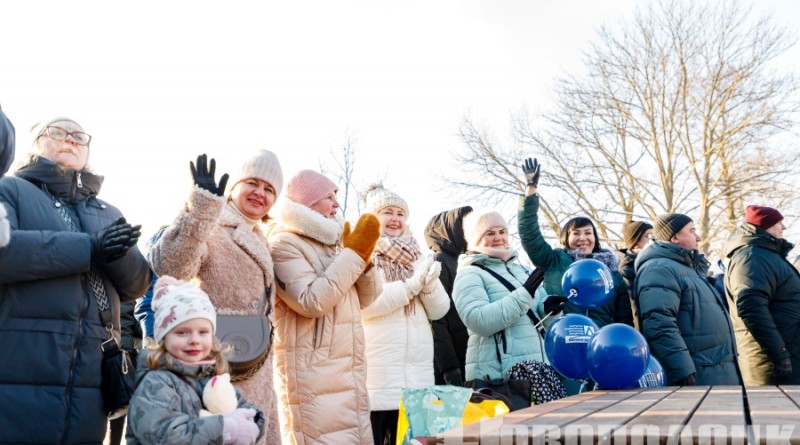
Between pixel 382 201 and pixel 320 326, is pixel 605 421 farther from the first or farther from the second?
pixel 382 201

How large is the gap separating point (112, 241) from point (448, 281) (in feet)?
11.1

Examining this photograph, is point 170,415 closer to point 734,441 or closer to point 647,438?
point 647,438

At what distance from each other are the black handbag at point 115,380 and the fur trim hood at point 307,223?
1.40 m

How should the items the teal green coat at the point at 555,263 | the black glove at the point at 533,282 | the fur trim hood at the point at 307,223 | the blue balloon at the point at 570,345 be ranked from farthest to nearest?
the teal green coat at the point at 555,263
the black glove at the point at 533,282
the blue balloon at the point at 570,345
the fur trim hood at the point at 307,223

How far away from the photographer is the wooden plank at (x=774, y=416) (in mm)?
1884

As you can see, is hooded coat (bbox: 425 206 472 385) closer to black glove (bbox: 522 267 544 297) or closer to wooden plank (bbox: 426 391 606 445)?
black glove (bbox: 522 267 544 297)

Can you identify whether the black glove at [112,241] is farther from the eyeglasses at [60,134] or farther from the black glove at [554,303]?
the black glove at [554,303]

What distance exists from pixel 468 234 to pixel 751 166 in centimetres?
1962

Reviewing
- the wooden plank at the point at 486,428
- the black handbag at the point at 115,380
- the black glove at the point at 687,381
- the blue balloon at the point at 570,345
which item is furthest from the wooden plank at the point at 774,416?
the black handbag at the point at 115,380

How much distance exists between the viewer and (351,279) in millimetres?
4016

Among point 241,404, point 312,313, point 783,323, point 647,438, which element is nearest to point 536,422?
point 647,438

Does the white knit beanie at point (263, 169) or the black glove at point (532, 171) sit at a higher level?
the black glove at point (532, 171)

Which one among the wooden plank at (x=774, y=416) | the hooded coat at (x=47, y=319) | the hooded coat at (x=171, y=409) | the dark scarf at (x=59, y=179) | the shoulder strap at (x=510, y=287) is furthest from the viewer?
the shoulder strap at (x=510, y=287)

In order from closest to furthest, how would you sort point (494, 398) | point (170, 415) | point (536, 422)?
point (536, 422) < point (170, 415) < point (494, 398)
